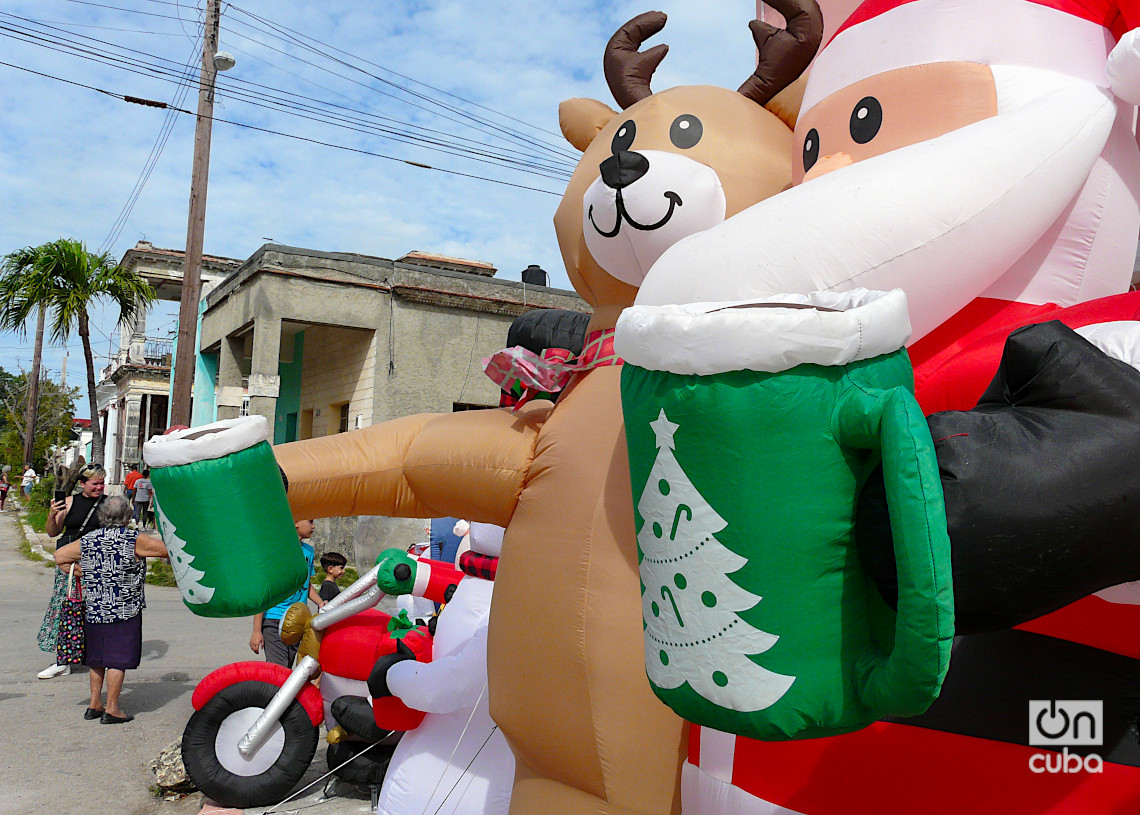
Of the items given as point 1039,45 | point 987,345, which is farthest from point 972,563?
point 1039,45

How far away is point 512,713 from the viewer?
259 cm

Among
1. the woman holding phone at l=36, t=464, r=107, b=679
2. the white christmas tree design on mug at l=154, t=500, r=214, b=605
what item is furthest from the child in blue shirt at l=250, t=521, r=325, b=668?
the white christmas tree design on mug at l=154, t=500, r=214, b=605

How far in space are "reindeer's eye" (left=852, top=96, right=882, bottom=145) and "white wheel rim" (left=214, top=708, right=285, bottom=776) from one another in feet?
13.2

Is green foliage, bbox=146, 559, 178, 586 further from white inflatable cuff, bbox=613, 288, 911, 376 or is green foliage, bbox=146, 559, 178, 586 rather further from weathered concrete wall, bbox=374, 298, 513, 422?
white inflatable cuff, bbox=613, 288, 911, 376

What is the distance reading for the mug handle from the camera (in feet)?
3.55

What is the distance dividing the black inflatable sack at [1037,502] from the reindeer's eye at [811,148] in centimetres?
113

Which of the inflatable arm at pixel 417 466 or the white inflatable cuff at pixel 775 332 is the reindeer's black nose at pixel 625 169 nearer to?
the inflatable arm at pixel 417 466

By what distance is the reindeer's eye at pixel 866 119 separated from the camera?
6.71ft

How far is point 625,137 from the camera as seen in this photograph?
2.72 metres

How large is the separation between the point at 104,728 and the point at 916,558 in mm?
6438

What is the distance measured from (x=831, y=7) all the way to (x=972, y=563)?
2.24 metres

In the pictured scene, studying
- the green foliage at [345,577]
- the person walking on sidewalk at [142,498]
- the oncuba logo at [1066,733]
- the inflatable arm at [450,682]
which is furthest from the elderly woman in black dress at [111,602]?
the person walking on sidewalk at [142,498]

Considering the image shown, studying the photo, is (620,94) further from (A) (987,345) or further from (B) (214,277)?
(B) (214,277)

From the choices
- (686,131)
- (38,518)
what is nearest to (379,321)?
(686,131)
